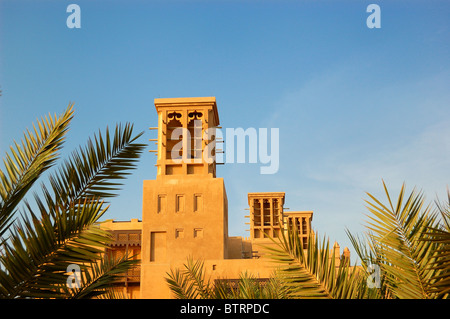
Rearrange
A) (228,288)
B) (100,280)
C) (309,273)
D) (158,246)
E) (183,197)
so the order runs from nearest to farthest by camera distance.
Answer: (309,273) < (100,280) < (228,288) < (158,246) < (183,197)

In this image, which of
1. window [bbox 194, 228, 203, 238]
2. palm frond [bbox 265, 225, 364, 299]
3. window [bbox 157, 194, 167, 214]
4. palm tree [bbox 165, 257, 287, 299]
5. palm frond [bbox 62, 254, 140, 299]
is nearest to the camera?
palm frond [bbox 265, 225, 364, 299]

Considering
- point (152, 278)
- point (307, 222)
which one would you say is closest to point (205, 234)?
point (152, 278)

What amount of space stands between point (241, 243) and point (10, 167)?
2367 cm

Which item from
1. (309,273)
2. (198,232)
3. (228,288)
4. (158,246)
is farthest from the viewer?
(198,232)

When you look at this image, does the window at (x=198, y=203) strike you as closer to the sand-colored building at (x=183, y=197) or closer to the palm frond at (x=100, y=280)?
the sand-colored building at (x=183, y=197)

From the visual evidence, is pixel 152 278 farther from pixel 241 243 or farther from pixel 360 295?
pixel 360 295

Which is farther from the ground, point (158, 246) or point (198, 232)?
point (198, 232)

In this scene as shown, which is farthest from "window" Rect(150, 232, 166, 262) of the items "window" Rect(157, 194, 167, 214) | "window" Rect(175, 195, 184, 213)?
"window" Rect(175, 195, 184, 213)

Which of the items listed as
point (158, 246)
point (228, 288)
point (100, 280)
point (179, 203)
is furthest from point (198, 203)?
point (100, 280)

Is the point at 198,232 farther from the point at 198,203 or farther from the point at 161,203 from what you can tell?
the point at 161,203

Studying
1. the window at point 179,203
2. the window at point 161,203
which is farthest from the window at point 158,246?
the window at point 179,203

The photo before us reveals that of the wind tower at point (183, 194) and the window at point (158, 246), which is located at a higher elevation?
→ the wind tower at point (183, 194)

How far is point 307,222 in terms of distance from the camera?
50.2 m

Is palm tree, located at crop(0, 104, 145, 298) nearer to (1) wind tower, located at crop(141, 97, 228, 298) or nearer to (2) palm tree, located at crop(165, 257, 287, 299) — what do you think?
(2) palm tree, located at crop(165, 257, 287, 299)
